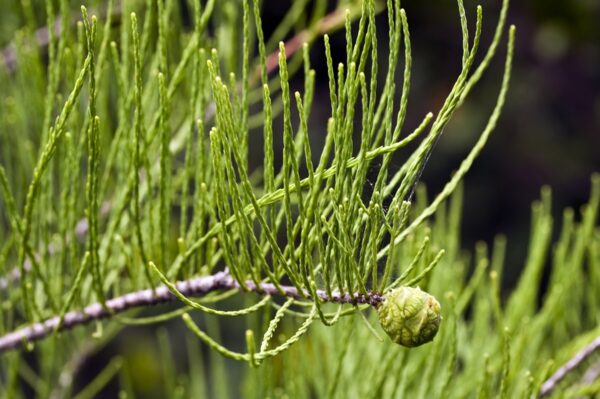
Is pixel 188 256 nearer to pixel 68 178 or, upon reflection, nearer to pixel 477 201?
pixel 68 178

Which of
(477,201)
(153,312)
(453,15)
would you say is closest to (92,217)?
(153,312)

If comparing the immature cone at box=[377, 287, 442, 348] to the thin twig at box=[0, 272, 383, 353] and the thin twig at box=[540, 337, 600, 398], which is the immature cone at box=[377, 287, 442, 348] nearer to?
the thin twig at box=[0, 272, 383, 353]

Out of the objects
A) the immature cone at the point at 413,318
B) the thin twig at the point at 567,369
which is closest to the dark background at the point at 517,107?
the thin twig at the point at 567,369

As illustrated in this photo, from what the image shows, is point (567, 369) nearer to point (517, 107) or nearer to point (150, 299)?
point (150, 299)

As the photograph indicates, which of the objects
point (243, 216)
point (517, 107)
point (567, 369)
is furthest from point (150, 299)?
point (517, 107)

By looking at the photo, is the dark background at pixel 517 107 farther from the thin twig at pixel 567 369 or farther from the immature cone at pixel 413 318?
the immature cone at pixel 413 318

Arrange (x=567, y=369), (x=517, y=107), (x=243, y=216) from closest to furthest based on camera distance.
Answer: (x=243, y=216), (x=567, y=369), (x=517, y=107)

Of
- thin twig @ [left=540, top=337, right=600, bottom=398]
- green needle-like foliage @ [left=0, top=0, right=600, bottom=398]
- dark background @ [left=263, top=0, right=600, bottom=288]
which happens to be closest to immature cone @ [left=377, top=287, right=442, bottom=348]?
green needle-like foliage @ [left=0, top=0, right=600, bottom=398]
